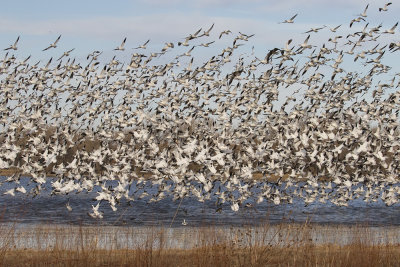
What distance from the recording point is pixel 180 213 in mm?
33594

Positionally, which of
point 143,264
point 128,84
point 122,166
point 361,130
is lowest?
point 143,264

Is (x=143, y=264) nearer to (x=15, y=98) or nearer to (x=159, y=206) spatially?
(x=15, y=98)

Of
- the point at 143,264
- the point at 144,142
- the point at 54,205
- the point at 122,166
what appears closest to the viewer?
the point at 143,264

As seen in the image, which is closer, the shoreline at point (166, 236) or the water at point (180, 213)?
the shoreline at point (166, 236)

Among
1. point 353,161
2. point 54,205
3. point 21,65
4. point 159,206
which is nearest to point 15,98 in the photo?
point 21,65

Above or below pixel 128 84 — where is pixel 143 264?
below

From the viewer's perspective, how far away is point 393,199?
2864cm

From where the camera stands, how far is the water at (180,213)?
2898 centimetres

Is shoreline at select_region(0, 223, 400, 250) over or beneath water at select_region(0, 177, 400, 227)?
beneath

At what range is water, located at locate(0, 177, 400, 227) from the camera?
29.0 meters

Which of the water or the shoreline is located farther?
the water

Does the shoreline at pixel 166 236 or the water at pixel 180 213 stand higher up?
the water at pixel 180 213

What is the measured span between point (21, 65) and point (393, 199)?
1826 centimetres

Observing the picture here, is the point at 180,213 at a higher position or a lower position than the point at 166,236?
higher
